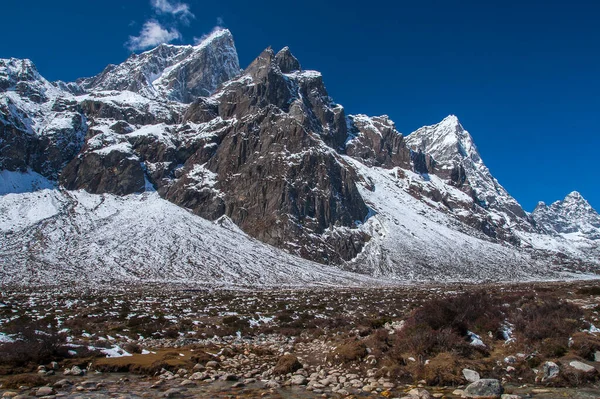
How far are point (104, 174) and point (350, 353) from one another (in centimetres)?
16928

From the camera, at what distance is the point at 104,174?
15912 centimetres

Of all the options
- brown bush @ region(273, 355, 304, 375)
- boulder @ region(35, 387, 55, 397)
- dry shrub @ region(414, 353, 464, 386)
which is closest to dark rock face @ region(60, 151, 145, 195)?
brown bush @ region(273, 355, 304, 375)

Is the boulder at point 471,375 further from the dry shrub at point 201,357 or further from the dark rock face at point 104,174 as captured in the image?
the dark rock face at point 104,174

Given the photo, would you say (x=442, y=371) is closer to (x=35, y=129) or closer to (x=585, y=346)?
(x=585, y=346)

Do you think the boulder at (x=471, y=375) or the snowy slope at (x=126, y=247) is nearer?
the boulder at (x=471, y=375)

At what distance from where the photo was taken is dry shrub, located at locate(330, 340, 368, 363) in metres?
12.4

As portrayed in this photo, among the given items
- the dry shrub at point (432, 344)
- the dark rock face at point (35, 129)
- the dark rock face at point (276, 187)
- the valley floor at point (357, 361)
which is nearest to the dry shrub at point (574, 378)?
the valley floor at point (357, 361)

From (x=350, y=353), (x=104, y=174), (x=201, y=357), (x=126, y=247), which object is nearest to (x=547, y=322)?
(x=350, y=353)

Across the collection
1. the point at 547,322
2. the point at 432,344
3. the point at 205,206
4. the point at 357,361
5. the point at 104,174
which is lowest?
the point at 357,361

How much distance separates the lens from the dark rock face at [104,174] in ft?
509

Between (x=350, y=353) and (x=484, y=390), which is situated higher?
(x=484, y=390)

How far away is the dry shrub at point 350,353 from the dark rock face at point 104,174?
159809 millimetres

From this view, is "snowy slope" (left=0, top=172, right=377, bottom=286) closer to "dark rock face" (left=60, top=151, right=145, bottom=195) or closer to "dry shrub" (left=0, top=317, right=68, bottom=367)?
"dark rock face" (left=60, top=151, right=145, bottom=195)

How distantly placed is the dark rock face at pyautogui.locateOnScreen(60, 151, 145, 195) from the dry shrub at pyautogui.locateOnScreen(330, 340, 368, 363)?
160 metres
